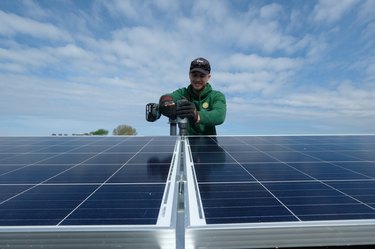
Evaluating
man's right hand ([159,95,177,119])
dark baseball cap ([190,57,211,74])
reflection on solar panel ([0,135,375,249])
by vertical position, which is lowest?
reflection on solar panel ([0,135,375,249])

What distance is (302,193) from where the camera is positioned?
360 cm

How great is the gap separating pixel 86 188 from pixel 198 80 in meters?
5.83

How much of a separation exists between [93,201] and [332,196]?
2.85m

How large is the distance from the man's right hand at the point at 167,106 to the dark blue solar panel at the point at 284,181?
3.31ft

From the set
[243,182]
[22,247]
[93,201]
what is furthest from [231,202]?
[22,247]

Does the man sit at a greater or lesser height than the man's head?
lesser

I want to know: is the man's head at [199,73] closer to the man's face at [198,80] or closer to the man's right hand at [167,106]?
the man's face at [198,80]

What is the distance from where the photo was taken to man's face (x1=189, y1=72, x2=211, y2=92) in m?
8.83

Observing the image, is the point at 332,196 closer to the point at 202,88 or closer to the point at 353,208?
the point at 353,208

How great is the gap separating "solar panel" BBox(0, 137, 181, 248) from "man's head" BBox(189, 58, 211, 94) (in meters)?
3.00

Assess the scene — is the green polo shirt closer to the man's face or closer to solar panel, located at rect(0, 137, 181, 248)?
the man's face

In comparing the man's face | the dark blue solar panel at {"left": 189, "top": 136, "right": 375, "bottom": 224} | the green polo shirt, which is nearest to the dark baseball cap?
the man's face

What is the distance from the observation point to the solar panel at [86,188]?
9.32 feet

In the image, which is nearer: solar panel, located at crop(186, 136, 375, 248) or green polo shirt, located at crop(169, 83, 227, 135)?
solar panel, located at crop(186, 136, 375, 248)
